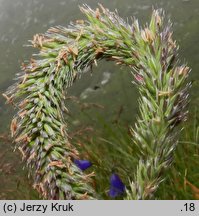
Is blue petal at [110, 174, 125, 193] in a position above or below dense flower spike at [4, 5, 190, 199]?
below

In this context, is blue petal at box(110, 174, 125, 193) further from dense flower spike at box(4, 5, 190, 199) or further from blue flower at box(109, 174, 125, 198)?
dense flower spike at box(4, 5, 190, 199)

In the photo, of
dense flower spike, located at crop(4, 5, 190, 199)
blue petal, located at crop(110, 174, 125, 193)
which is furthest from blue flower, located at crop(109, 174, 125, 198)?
dense flower spike, located at crop(4, 5, 190, 199)

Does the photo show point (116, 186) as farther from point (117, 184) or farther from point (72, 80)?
point (72, 80)

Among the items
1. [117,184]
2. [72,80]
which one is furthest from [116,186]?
[72,80]

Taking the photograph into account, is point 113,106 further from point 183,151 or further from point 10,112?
point 183,151

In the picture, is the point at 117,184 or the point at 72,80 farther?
the point at 117,184

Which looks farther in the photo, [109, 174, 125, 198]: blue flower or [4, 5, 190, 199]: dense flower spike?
[109, 174, 125, 198]: blue flower
